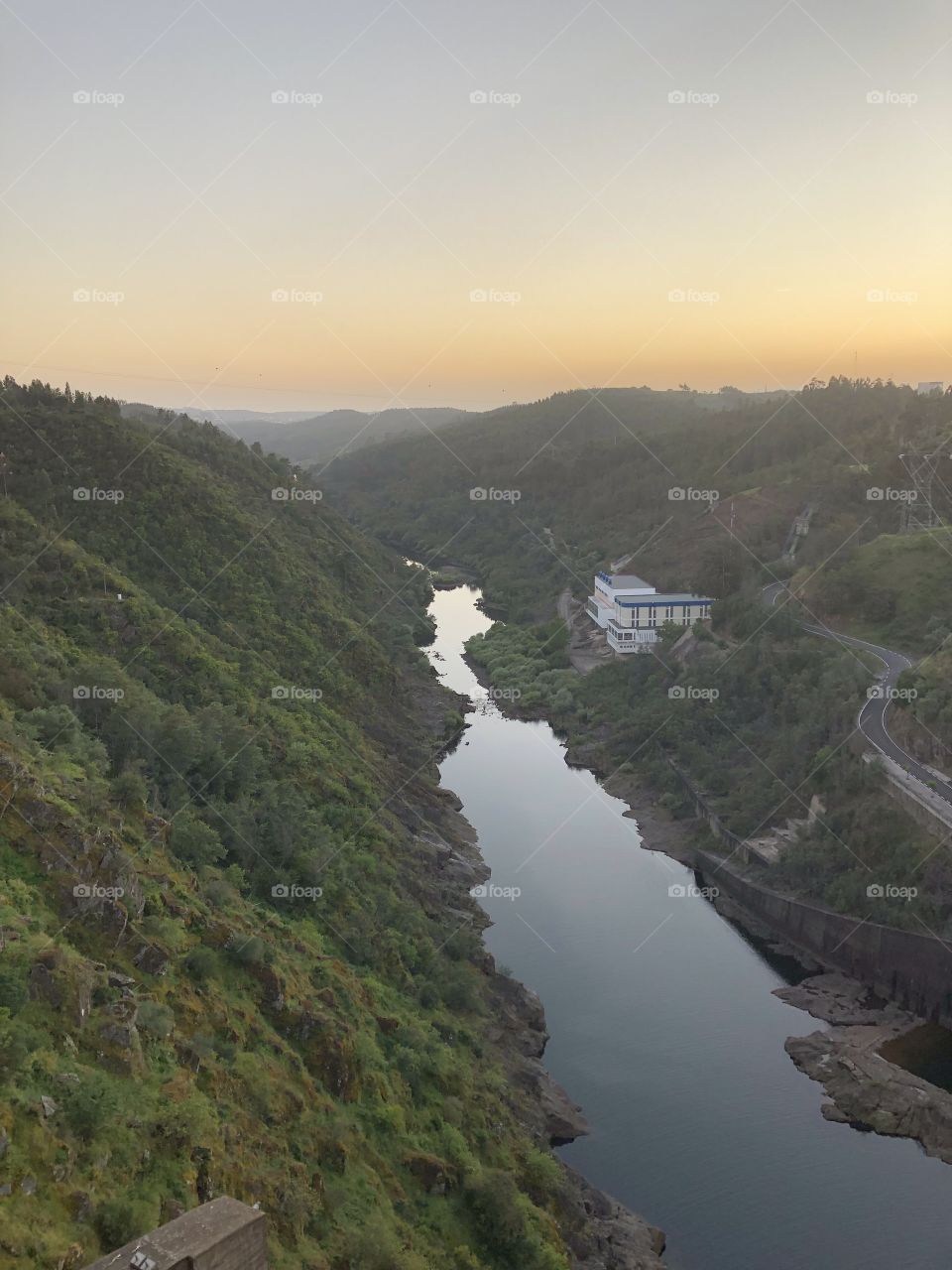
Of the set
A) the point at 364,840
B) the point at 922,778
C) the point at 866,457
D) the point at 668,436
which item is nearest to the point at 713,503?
the point at 866,457

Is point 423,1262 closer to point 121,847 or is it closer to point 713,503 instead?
point 121,847

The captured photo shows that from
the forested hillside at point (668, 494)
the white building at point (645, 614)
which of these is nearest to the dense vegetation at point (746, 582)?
the forested hillside at point (668, 494)

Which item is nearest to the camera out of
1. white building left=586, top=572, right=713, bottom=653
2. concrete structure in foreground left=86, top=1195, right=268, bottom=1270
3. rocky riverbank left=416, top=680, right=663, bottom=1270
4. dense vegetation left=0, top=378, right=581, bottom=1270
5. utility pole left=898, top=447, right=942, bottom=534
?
concrete structure in foreground left=86, top=1195, right=268, bottom=1270

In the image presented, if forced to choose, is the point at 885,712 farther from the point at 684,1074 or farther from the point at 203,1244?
the point at 203,1244

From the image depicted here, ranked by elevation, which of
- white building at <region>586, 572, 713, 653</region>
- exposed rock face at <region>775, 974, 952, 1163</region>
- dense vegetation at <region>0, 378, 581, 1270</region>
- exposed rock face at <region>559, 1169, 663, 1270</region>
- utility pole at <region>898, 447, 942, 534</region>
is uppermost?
utility pole at <region>898, 447, 942, 534</region>

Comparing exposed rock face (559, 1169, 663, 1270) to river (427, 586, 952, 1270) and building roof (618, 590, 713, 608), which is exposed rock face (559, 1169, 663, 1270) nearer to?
river (427, 586, 952, 1270)

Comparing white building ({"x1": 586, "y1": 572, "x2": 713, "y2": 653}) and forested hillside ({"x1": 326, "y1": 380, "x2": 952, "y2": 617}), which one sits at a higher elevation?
forested hillside ({"x1": 326, "y1": 380, "x2": 952, "y2": 617})

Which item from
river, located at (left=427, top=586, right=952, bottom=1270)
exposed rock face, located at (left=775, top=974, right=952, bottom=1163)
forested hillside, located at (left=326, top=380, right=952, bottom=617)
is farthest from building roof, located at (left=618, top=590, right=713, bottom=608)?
exposed rock face, located at (left=775, top=974, right=952, bottom=1163)

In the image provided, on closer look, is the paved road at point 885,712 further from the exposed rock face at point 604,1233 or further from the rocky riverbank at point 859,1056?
the exposed rock face at point 604,1233
